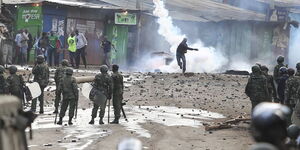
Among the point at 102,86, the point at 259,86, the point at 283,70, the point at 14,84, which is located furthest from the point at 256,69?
the point at 14,84

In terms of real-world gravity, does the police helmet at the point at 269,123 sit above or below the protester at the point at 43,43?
below

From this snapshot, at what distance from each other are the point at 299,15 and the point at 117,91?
101 feet

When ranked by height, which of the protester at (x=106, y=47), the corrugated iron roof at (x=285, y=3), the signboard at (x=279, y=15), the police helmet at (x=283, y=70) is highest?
the corrugated iron roof at (x=285, y=3)

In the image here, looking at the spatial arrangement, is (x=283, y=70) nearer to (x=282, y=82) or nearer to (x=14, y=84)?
(x=282, y=82)

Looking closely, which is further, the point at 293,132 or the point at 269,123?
the point at 293,132

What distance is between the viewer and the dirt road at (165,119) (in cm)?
1251

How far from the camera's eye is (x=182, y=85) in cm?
2261

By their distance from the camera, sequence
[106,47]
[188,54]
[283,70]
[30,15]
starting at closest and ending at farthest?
1. [283,70]
2. [106,47]
3. [30,15]
4. [188,54]

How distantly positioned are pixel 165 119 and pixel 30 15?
16061 millimetres

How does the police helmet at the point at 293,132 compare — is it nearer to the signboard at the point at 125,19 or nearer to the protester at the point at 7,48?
the protester at the point at 7,48

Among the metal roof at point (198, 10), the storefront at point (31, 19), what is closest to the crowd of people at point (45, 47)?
the storefront at point (31, 19)

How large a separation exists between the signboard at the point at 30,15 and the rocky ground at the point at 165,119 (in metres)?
6.82

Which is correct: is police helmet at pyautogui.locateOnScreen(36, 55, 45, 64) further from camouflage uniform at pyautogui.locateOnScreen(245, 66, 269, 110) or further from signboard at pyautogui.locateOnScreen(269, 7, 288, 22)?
signboard at pyautogui.locateOnScreen(269, 7, 288, 22)

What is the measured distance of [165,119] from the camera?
1570cm
